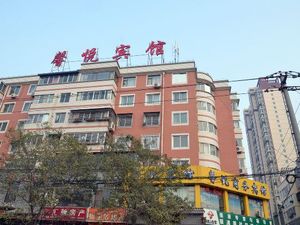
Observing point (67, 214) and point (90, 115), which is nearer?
point (67, 214)

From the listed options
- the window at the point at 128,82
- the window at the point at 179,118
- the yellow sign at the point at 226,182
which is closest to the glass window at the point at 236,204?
the yellow sign at the point at 226,182

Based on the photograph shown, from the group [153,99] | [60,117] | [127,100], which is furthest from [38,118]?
[153,99]

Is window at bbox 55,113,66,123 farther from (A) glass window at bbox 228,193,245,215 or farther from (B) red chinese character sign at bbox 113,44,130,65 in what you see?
(A) glass window at bbox 228,193,245,215

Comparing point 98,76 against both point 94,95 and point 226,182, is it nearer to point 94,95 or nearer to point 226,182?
point 94,95

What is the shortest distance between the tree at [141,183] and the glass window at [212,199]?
4.18 meters

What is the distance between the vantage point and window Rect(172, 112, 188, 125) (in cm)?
2678

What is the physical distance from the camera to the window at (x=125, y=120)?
28.2m

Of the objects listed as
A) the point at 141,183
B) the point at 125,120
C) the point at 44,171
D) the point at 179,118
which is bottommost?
the point at 141,183

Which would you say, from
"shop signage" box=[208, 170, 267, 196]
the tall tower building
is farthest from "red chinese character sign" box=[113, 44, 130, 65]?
the tall tower building

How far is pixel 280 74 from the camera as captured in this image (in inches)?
449

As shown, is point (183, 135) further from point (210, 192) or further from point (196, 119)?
point (210, 192)

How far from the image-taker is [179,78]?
29.9 m

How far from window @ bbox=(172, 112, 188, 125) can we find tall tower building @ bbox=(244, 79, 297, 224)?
5086cm

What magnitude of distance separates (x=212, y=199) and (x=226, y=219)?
171 centimetres
